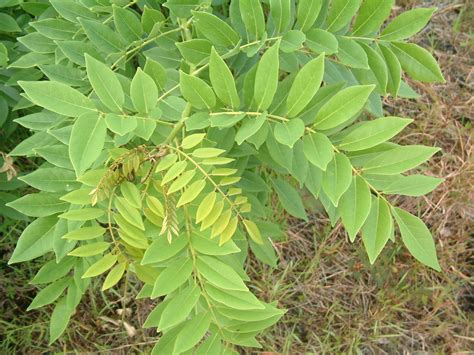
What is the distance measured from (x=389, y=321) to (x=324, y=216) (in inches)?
22.4

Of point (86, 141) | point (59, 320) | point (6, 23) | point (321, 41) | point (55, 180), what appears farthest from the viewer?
point (6, 23)

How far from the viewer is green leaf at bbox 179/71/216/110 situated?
4.17 feet

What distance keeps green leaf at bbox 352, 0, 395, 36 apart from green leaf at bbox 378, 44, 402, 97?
62mm

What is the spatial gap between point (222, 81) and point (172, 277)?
17.5 inches

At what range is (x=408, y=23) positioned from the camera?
1.43 meters

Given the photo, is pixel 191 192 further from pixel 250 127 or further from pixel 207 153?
pixel 250 127

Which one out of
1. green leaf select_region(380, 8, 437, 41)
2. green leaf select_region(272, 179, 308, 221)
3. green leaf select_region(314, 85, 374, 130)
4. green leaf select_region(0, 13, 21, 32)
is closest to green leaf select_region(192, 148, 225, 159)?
green leaf select_region(314, 85, 374, 130)

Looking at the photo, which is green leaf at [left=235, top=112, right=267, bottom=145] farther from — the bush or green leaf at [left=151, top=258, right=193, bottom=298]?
green leaf at [left=151, top=258, right=193, bottom=298]

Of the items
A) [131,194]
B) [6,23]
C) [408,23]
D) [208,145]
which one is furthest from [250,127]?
[6,23]

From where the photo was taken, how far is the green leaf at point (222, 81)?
123 centimetres

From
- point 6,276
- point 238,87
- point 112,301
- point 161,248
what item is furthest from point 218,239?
point 6,276

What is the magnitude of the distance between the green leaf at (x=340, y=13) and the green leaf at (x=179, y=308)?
72 cm

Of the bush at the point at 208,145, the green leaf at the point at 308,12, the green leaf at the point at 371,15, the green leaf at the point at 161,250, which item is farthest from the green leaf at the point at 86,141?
the green leaf at the point at 371,15

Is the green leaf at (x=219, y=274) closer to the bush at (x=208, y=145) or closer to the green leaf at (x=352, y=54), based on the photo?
the bush at (x=208, y=145)
